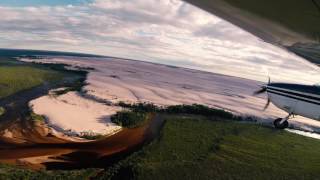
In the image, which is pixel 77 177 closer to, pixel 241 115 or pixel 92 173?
pixel 92 173

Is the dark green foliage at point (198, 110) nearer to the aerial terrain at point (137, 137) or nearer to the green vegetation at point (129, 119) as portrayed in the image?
the aerial terrain at point (137, 137)

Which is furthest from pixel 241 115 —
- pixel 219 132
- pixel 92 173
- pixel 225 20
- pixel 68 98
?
pixel 225 20

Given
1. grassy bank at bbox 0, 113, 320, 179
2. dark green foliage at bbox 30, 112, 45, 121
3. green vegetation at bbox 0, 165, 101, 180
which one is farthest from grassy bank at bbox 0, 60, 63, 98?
green vegetation at bbox 0, 165, 101, 180

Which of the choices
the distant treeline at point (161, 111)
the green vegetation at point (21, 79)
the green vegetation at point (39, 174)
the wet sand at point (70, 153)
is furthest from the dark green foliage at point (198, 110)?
the green vegetation at point (39, 174)

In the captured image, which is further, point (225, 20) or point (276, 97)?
point (276, 97)

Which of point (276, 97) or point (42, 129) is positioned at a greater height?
point (276, 97)

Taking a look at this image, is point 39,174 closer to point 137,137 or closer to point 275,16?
point 137,137

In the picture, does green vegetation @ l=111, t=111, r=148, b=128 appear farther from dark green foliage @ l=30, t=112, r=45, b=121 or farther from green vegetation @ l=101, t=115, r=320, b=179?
dark green foliage @ l=30, t=112, r=45, b=121
